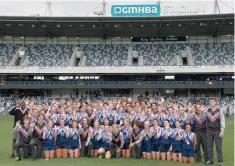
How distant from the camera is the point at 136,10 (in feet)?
138

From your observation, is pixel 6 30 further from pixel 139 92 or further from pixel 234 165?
pixel 234 165

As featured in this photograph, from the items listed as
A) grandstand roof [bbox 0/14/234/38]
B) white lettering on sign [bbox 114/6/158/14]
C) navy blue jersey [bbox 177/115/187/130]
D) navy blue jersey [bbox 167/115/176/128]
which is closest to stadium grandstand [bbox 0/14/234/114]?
grandstand roof [bbox 0/14/234/38]

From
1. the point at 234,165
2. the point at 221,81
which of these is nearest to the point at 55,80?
the point at 221,81

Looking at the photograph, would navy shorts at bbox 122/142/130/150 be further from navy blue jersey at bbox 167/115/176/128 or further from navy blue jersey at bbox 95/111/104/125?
navy blue jersey at bbox 167/115/176/128

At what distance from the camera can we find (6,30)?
43.3m

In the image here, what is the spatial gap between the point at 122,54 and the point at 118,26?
414 centimetres

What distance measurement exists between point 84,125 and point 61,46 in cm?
3502

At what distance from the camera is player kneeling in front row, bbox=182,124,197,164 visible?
10.6 meters

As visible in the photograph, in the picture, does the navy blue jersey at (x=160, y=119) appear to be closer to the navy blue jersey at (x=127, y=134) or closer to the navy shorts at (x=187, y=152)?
the navy blue jersey at (x=127, y=134)

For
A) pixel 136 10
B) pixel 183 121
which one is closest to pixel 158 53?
pixel 136 10

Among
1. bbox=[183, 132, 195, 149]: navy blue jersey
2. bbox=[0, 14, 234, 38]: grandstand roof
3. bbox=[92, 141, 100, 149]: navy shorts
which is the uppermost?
bbox=[0, 14, 234, 38]: grandstand roof

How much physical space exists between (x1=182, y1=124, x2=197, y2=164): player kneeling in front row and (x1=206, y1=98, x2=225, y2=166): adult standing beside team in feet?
1.66

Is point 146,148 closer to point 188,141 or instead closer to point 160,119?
point 160,119

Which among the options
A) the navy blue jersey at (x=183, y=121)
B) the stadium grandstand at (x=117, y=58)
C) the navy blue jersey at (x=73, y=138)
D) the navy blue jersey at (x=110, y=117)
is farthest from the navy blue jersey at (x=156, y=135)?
the stadium grandstand at (x=117, y=58)
